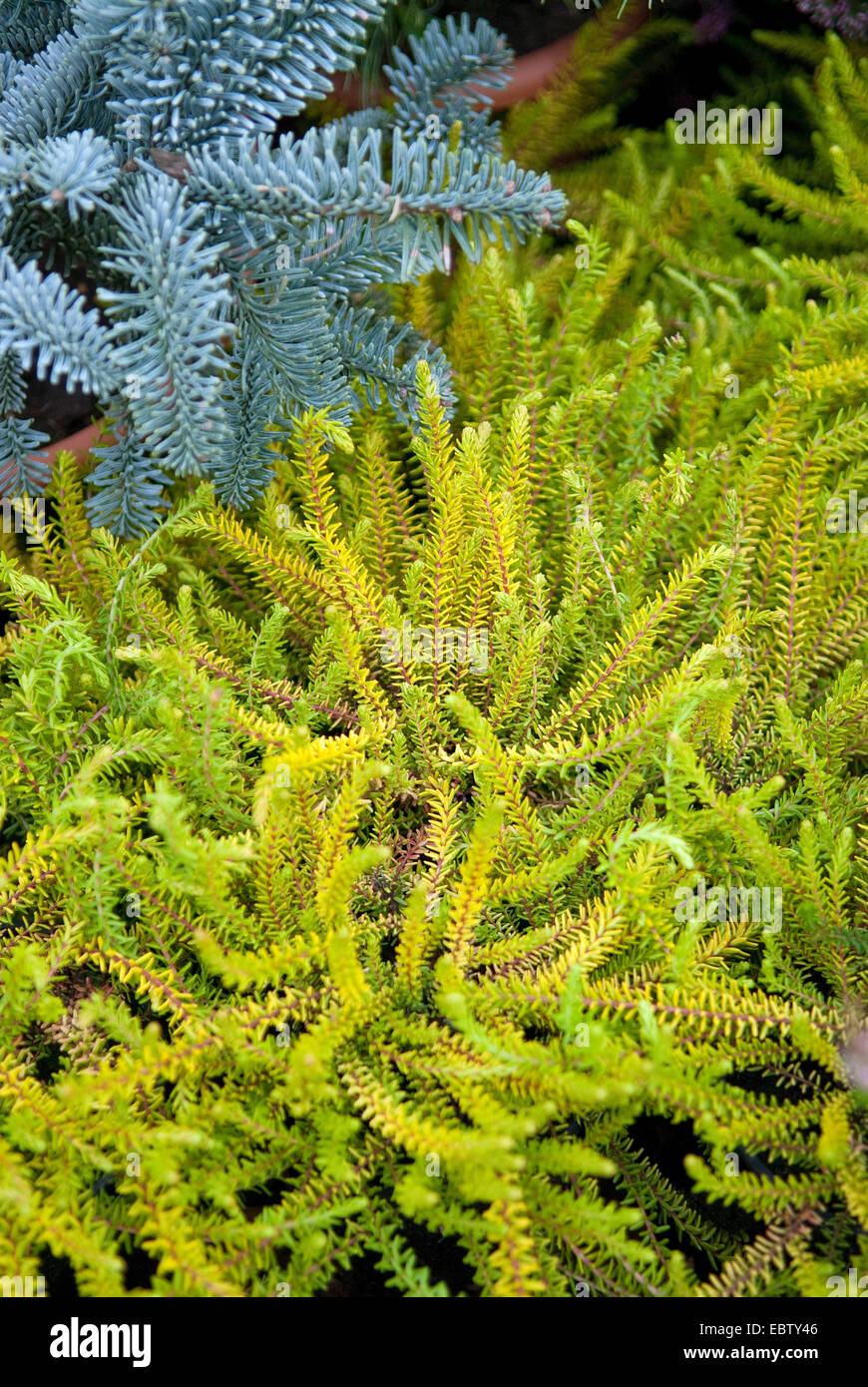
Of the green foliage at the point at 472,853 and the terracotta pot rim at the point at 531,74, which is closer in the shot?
the green foliage at the point at 472,853

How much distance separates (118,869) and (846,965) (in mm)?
530

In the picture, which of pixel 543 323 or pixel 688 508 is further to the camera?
pixel 543 323

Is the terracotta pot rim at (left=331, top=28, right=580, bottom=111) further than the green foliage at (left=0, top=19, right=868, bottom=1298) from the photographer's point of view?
Yes

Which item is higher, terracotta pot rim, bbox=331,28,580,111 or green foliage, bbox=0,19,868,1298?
terracotta pot rim, bbox=331,28,580,111

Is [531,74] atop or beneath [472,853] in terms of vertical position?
atop

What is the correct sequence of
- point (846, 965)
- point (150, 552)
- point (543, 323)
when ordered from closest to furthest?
point (846, 965)
point (150, 552)
point (543, 323)

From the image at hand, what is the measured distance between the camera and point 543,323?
3.36ft

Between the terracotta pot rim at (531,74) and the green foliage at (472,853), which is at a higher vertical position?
the terracotta pot rim at (531,74)

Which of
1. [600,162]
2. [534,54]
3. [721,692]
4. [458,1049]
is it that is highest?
[534,54]

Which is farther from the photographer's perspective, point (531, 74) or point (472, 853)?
point (531, 74)
